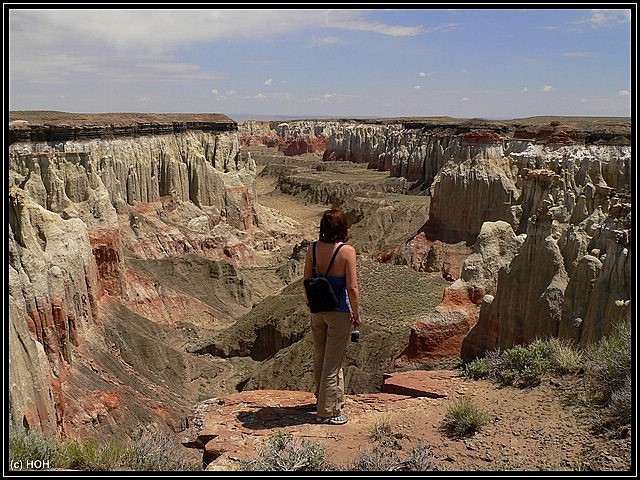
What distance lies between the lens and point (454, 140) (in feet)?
218

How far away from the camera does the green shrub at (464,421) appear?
6621mm

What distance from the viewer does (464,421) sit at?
665 cm

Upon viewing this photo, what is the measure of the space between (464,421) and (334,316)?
1.85 m

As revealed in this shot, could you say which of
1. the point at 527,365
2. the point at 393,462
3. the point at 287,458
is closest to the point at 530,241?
the point at 527,365

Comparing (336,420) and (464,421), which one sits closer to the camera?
(464,421)

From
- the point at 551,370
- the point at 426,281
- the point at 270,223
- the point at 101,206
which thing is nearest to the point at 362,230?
the point at 270,223

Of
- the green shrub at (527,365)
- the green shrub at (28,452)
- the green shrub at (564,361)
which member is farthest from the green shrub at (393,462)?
the green shrub at (564,361)

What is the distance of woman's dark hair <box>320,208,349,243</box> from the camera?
6.60m

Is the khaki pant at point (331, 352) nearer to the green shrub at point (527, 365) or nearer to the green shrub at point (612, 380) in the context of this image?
the green shrub at point (527, 365)

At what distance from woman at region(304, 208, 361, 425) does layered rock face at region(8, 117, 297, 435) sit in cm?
397

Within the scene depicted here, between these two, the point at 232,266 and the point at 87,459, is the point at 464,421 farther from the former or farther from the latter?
the point at 232,266

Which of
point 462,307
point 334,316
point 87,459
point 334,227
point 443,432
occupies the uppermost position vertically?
point 334,227

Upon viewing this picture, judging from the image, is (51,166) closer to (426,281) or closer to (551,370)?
(426,281)

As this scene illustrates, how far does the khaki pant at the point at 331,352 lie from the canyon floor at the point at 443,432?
0.87 feet
